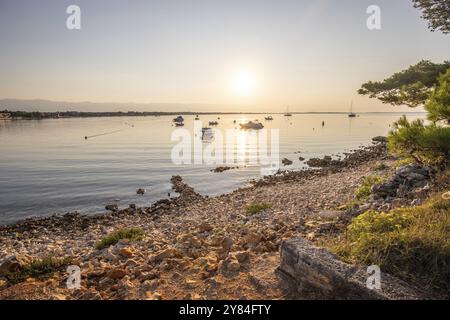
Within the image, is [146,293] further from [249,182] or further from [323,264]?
[249,182]

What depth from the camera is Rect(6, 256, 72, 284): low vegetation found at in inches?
286

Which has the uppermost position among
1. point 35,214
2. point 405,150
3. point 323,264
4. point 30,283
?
point 405,150

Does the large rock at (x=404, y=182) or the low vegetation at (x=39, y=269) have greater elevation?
the large rock at (x=404, y=182)

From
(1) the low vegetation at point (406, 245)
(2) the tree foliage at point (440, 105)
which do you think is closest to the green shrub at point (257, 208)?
(1) the low vegetation at point (406, 245)

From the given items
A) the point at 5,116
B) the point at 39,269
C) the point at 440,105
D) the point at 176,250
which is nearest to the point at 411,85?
the point at 440,105

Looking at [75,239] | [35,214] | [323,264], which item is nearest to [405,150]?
[323,264]

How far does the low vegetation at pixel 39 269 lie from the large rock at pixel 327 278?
611 centimetres

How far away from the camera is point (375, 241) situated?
5801 millimetres

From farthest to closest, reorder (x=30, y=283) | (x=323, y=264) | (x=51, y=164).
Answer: (x=51, y=164), (x=30, y=283), (x=323, y=264)

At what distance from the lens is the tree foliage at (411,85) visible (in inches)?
454

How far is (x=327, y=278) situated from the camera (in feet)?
16.2

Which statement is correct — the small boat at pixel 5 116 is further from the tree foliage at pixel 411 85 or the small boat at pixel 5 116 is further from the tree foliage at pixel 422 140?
the tree foliage at pixel 422 140
